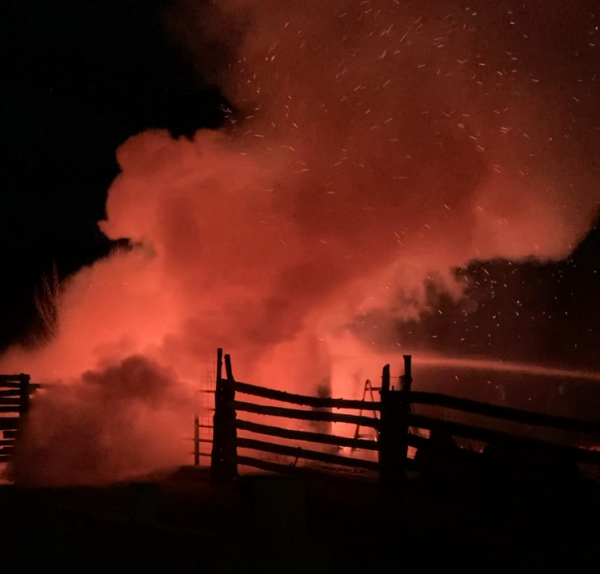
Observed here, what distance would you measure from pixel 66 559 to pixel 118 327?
15870 mm

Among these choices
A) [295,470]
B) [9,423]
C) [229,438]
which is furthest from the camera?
[9,423]

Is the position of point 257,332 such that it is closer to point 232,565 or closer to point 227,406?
point 227,406

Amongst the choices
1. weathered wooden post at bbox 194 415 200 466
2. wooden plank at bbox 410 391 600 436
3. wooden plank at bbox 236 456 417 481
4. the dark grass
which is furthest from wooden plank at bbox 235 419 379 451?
weathered wooden post at bbox 194 415 200 466

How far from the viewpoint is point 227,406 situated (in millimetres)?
9094

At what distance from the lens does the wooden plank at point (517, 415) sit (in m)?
6.38

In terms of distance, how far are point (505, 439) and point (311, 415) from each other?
8.94 feet

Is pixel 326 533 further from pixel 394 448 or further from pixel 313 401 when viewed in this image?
pixel 313 401

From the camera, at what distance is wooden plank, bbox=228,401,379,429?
784 centimetres

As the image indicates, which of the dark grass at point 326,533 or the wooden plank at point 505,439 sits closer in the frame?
the dark grass at point 326,533

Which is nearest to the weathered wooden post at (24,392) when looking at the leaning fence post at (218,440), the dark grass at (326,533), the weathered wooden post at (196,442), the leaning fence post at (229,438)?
the weathered wooden post at (196,442)

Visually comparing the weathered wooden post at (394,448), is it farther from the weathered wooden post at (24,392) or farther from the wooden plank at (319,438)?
the weathered wooden post at (24,392)

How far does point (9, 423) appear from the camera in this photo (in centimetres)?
1164

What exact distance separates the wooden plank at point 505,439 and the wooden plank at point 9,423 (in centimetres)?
790

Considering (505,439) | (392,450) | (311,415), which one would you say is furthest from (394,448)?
(311,415)
